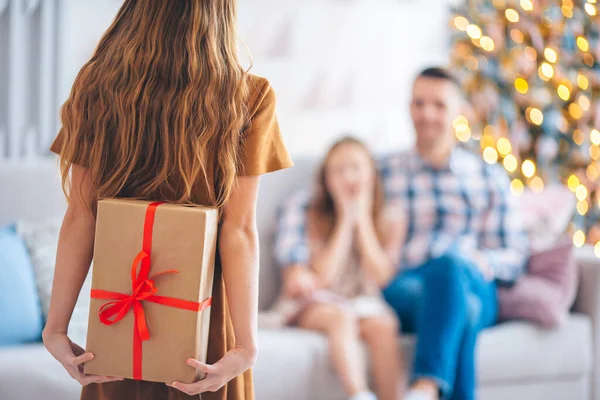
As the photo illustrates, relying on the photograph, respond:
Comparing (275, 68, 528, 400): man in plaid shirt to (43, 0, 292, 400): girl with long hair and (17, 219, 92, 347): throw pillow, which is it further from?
(43, 0, 292, 400): girl with long hair

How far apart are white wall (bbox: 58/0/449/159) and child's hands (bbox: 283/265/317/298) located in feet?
2.83

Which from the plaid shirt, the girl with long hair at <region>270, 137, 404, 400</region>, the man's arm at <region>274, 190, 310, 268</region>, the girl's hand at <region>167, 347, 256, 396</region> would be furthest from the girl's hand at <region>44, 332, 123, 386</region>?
the plaid shirt

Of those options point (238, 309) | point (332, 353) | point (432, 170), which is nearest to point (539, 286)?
point (432, 170)

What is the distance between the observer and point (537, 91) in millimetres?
3229

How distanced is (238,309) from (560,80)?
252cm

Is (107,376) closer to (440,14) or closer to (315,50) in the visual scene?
(315,50)

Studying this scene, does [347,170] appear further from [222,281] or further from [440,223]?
[222,281]

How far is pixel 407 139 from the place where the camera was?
359 cm

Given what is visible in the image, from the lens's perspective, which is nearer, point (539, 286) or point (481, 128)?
point (539, 286)

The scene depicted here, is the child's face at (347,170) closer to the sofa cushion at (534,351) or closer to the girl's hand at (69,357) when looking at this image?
the sofa cushion at (534,351)

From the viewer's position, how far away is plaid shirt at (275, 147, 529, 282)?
261 cm

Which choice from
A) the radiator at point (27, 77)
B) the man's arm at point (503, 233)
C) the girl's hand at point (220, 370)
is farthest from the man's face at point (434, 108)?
the girl's hand at point (220, 370)

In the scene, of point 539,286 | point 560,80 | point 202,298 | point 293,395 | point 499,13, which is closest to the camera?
point 202,298

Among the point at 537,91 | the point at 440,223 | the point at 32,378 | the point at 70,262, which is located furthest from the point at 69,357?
the point at 537,91
